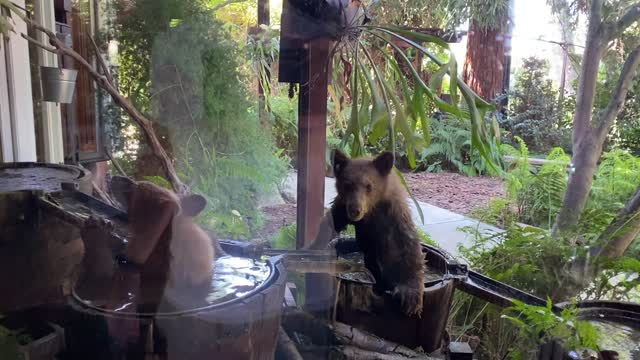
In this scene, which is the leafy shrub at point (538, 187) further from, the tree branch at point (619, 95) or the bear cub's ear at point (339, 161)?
the bear cub's ear at point (339, 161)

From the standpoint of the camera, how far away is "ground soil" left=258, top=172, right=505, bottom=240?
1108 millimetres

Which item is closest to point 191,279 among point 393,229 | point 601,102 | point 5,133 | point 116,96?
point 393,229

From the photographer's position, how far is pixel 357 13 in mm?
986

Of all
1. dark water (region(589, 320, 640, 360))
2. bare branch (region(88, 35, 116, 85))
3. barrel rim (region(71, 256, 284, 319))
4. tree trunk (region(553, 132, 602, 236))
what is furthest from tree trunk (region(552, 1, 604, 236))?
bare branch (region(88, 35, 116, 85))

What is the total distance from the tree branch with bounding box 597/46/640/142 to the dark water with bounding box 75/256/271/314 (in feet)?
3.21

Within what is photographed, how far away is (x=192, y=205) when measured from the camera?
2.20 feet

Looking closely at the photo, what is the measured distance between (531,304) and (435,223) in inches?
15.1

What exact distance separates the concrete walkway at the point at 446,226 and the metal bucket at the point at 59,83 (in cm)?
54

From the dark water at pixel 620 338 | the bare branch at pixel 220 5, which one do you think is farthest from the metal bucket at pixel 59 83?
the dark water at pixel 620 338

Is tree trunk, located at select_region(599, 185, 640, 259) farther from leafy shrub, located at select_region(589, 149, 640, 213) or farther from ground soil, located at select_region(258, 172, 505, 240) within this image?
ground soil, located at select_region(258, 172, 505, 240)

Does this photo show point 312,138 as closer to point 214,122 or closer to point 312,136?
point 312,136

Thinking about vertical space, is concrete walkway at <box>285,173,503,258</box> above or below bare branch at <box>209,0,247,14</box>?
below

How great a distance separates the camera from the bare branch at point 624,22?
1114 millimetres

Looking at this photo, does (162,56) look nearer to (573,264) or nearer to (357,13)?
(357,13)
